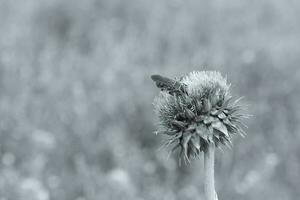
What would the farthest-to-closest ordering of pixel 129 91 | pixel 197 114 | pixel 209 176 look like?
pixel 129 91
pixel 197 114
pixel 209 176

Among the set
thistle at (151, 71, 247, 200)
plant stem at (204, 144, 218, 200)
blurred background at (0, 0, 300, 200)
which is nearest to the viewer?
plant stem at (204, 144, 218, 200)

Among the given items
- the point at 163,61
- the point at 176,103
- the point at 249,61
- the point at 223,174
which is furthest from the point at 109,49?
the point at 176,103

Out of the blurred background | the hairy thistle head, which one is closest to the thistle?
the hairy thistle head

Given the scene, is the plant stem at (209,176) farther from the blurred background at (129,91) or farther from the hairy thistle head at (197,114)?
the blurred background at (129,91)

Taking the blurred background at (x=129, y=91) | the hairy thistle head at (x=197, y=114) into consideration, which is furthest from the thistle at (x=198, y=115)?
the blurred background at (x=129, y=91)

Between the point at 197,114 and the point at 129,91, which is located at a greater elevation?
the point at 129,91

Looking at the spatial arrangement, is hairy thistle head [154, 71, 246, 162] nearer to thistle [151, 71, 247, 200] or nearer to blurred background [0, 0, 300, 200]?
thistle [151, 71, 247, 200]

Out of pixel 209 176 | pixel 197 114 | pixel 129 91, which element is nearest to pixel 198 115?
pixel 197 114

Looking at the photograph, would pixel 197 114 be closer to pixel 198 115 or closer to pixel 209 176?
pixel 198 115
